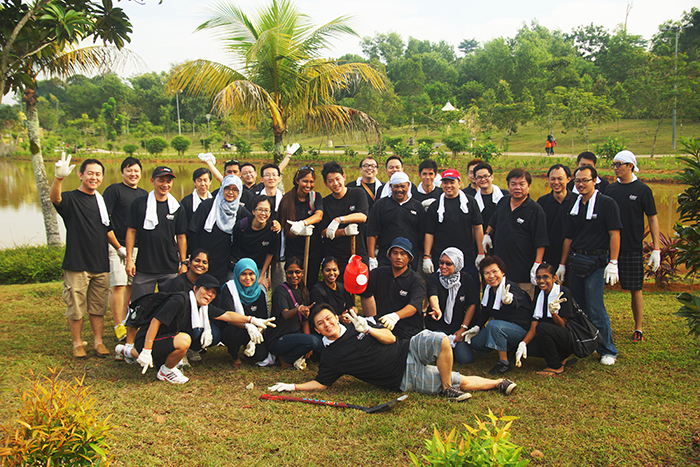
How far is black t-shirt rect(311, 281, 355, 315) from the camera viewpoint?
15.1 feet

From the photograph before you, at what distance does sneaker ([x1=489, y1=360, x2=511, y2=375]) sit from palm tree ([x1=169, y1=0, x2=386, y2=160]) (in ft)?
18.6

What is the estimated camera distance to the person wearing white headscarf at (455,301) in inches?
179

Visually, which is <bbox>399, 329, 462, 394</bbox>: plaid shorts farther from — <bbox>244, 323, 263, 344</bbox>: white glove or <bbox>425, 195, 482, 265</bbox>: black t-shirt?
<bbox>425, 195, 482, 265</bbox>: black t-shirt

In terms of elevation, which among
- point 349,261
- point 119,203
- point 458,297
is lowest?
point 458,297

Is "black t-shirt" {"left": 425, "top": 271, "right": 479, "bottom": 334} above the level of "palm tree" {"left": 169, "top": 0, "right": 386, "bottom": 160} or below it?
below

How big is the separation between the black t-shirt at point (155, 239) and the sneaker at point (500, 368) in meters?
3.27

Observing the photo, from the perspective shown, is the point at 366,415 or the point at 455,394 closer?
the point at 366,415

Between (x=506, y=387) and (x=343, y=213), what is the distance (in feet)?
7.73

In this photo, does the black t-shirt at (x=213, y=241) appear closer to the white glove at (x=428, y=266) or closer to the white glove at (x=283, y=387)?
the white glove at (x=283, y=387)

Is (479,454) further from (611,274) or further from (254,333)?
(611,274)

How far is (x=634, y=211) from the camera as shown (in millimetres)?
4836

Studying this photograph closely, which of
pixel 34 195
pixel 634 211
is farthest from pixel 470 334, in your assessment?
pixel 34 195

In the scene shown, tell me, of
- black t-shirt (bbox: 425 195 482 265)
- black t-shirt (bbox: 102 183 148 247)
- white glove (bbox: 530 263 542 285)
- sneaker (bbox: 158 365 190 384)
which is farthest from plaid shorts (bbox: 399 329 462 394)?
black t-shirt (bbox: 102 183 148 247)

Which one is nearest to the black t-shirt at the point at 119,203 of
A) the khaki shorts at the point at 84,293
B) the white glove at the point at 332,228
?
the khaki shorts at the point at 84,293
